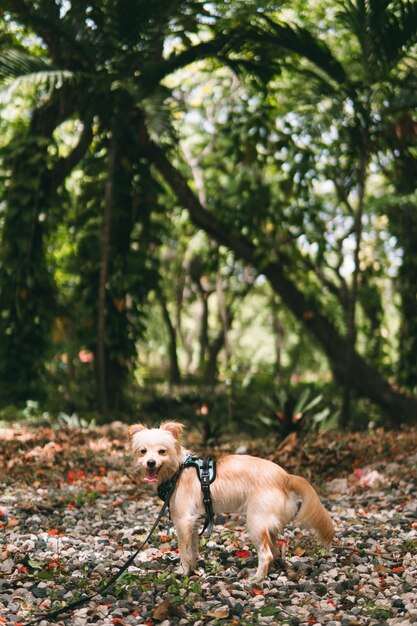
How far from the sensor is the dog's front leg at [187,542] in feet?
13.5

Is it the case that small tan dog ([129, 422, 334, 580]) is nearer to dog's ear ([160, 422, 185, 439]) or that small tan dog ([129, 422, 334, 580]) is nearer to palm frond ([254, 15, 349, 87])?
dog's ear ([160, 422, 185, 439])

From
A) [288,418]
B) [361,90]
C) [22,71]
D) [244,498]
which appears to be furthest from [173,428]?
[361,90]

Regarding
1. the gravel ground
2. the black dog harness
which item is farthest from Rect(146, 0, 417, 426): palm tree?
the black dog harness

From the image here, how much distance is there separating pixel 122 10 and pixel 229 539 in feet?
22.1

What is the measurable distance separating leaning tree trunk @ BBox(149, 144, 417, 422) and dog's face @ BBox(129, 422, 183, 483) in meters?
7.60

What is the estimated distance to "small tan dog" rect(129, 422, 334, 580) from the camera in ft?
13.2

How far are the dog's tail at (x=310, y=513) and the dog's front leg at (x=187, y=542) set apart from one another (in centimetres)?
62

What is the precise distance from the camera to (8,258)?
10.3 metres

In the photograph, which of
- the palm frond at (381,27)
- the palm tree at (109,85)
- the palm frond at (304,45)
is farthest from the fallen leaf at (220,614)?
the palm frond at (381,27)

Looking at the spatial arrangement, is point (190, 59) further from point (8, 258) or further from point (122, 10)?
point (8, 258)

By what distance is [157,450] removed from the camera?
153 inches

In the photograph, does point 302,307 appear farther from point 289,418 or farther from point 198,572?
point 198,572

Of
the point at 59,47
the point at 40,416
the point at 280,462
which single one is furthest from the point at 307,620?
the point at 59,47

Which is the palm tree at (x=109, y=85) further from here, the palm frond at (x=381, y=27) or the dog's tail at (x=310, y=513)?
the dog's tail at (x=310, y=513)
